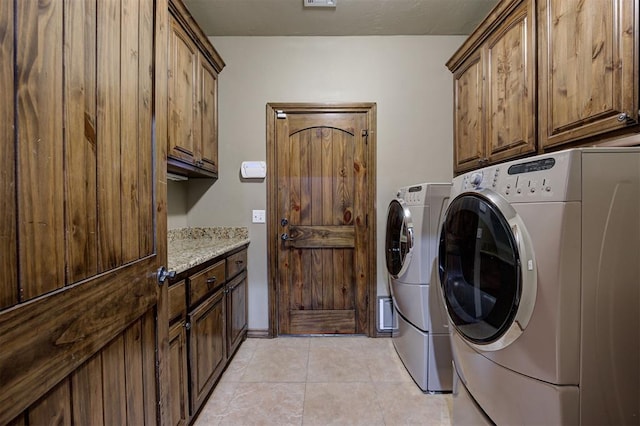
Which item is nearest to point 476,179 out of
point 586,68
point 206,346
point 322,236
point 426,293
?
point 586,68

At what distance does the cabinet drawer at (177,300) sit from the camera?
124 cm

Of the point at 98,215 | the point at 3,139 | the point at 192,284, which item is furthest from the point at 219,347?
the point at 3,139

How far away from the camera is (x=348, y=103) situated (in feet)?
7.99

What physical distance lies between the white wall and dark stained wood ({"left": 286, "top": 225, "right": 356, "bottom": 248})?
258 mm

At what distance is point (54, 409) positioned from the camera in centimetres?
59

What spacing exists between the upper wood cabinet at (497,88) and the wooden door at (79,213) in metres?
1.75

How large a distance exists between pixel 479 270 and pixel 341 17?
6.98 feet

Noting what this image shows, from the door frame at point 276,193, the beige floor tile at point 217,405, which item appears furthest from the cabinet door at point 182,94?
the beige floor tile at point 217,405

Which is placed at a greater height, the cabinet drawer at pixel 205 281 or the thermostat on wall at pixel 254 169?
the thermostat on wall at pixel 254 169

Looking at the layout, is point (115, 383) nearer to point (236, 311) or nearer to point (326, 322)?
point (236, 311)

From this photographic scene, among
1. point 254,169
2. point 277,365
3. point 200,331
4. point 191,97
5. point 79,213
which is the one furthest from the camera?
point 254,169

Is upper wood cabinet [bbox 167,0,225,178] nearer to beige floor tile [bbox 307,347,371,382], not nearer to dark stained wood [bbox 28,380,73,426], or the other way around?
dark stained wood [bbox 28,380,73,426]

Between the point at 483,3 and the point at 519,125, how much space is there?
121 centimetres

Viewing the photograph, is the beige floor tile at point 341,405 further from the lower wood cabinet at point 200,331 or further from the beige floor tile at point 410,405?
the lower wood cabinet at point 200,331
